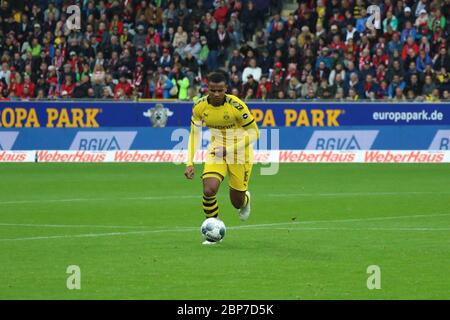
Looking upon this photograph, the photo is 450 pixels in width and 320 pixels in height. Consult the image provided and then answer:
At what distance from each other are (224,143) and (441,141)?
651 inches

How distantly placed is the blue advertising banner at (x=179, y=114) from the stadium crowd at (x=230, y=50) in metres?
1.13

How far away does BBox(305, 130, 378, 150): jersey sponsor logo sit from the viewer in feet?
101

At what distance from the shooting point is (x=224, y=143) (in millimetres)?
15406

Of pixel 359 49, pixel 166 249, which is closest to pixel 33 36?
pixel 359 49

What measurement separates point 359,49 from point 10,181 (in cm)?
1325

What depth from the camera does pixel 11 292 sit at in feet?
36.6

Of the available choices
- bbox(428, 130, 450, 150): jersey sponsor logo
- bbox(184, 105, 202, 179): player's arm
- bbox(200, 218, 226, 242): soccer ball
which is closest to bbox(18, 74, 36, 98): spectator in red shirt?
bbox(428, 130, 450, 150): jersey sponsor logo

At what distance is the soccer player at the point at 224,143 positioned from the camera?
14984 millimetres

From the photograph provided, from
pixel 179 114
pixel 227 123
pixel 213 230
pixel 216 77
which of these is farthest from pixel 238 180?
pixel 179 114


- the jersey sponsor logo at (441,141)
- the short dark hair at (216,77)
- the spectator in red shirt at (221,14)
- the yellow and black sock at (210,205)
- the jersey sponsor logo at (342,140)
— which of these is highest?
the spectator in red shirt at (221,14)

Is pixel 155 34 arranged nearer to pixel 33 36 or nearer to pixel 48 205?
pixel 33 36

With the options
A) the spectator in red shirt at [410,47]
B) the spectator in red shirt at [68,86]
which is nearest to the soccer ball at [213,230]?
the spectator in red shirt at [410,47]

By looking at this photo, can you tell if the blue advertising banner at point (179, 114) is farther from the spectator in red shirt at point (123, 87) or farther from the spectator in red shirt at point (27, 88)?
the spectator in red shirt at point (27, 88)

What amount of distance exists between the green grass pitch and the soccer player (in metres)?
0.76
